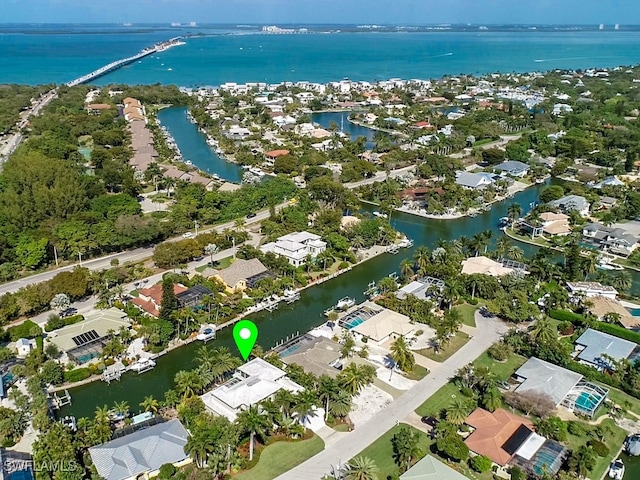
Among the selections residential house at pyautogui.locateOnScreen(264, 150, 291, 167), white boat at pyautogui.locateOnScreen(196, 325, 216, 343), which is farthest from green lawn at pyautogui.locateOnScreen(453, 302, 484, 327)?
residential house at pyautogui.locateOnScreen(264, 150, 291, 167)

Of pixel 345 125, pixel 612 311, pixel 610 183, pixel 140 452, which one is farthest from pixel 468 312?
pixel 345 125

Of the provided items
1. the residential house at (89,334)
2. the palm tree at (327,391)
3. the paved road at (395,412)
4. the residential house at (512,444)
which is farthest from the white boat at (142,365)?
the residential house at (512,444)

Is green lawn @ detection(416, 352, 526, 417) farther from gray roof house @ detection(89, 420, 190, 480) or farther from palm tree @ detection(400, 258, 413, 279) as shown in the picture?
gray roof house @ detection(89, 420, 190, 480)

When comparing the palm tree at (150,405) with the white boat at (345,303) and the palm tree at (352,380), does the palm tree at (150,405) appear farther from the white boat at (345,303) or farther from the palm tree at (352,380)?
the white boat at (345,303)

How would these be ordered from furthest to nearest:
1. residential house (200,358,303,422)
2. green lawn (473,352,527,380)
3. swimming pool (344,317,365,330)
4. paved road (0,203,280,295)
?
paved road (0,203,280,295) < swimming pool (344,317,365,330) < green lawn (473,352,527,380) < residential house (200,358,303,422)

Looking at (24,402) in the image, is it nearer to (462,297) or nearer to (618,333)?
(462,297)

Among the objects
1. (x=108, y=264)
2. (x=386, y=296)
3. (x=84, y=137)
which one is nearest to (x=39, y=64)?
(x=84, y=137)
